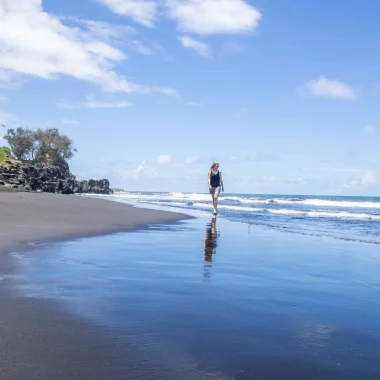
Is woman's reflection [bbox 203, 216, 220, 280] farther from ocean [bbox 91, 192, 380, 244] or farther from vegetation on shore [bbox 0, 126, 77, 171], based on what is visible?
vegetation on shore [bbox 0, 126, 77, 171]

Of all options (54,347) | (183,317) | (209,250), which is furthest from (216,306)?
(209,250)

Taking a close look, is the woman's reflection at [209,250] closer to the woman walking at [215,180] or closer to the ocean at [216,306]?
the ocean at [216,306]

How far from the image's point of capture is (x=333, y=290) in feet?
15.6

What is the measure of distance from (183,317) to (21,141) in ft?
236

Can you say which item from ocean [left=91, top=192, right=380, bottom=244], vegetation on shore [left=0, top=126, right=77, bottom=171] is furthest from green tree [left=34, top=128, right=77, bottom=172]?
ocean [left=91, top=192, right=380, bottom=244]

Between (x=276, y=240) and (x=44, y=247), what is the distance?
5.30m

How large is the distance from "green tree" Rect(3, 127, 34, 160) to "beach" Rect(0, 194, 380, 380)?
68015mm

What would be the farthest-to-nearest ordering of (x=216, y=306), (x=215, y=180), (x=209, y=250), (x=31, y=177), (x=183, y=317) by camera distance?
(x=31, y=177) < (x=215, y=180) < (x=209, y=250) < (x=216, y=306) < (x=183, y=317)

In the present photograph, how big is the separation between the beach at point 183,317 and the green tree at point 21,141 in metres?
68.0

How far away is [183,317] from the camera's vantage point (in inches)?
137

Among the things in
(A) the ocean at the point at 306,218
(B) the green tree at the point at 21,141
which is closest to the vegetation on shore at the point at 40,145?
(B) the green tree at the point at 21,141

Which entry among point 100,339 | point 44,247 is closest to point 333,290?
point 100,339

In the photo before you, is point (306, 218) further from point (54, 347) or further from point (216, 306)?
point (54, 347)

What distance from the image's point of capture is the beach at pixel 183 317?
251cm
